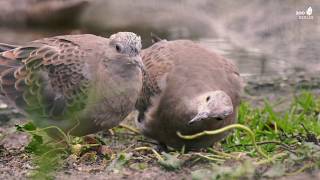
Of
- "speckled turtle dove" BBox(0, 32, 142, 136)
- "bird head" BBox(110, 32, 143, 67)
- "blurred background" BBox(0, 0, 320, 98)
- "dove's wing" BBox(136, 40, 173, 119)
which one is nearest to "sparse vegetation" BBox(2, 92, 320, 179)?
"speckled turtle dove" BBox(0, 32, 142, 136)

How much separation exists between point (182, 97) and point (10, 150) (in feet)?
4.53

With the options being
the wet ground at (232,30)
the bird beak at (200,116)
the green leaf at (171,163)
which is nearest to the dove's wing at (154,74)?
the bird beak at (200,116)

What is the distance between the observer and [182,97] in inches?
232

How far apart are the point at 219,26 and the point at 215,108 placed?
20.9ft

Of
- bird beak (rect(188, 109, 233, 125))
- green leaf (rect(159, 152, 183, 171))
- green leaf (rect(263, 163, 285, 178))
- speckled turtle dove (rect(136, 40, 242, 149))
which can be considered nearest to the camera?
green leaf (rect(263, 163, 285, 178))

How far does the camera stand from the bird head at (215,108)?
5328mm

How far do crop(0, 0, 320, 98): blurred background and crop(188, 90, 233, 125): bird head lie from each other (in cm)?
304

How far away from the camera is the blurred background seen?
933 centimetres

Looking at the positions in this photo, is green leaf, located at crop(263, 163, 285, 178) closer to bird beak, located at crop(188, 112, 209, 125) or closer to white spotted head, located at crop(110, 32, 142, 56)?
bird beak, located at crop(188, 112, 209, 125)

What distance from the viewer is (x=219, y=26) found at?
457 inches

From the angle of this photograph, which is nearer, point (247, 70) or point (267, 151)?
point (267, 151)

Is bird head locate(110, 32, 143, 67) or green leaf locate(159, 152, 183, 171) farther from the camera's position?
bird head locate(110, 32, 143, 67)

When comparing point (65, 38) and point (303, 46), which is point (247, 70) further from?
point (65, 38)

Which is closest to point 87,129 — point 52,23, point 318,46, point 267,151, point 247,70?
point 267,151
